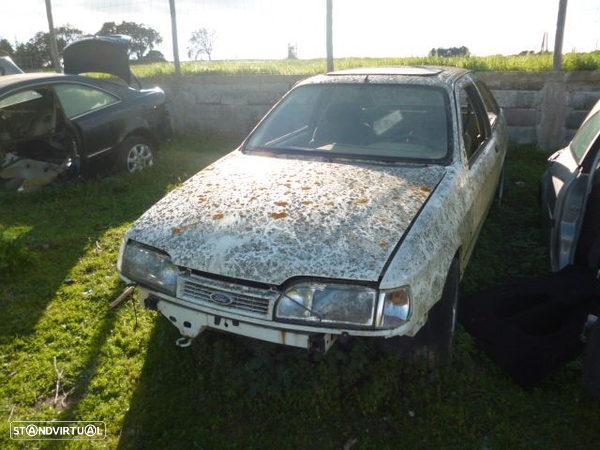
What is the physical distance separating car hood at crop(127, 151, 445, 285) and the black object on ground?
0.96 metres

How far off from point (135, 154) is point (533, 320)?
5.39m

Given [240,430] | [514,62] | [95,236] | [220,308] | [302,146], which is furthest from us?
[514,62]

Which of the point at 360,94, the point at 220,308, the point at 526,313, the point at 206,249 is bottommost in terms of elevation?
the point at 526,313

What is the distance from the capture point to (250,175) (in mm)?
3176

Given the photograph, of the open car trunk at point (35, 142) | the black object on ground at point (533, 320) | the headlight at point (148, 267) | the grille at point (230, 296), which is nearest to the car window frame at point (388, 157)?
the black object on ground at point (533, 320)

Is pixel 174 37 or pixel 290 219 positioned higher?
pixel 174 37

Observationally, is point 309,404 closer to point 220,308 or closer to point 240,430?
point 240,430

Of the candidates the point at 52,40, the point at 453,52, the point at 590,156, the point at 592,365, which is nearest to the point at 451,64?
the point at 590,156

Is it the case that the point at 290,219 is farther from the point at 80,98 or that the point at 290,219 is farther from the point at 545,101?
the point at 545,101

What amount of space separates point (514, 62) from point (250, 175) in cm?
593

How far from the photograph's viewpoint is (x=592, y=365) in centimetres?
250

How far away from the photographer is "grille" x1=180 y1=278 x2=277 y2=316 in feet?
7.58

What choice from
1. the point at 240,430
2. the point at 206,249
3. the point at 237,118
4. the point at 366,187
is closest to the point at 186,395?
the point at 240,430

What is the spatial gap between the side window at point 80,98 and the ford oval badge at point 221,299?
4.66m
